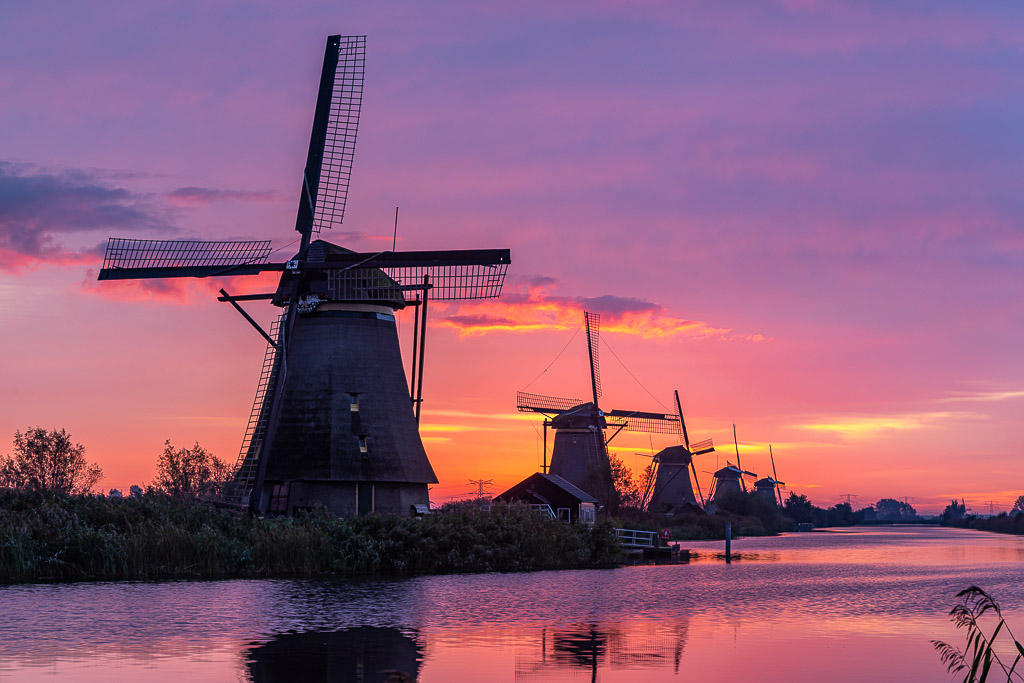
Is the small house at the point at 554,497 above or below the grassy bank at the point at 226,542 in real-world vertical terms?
above

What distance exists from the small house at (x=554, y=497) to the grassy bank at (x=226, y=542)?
18.8m

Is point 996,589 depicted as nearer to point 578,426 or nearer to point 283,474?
point 283,474

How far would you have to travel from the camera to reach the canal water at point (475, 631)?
1548cm

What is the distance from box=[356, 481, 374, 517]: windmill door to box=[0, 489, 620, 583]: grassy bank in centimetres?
263

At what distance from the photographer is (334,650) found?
17.0 m

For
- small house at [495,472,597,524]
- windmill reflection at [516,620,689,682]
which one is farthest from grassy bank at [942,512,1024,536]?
windmill reflection at [516,620,689,682]

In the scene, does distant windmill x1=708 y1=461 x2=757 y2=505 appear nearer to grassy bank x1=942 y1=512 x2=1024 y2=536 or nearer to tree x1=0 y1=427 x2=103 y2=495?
grassy bank x1=942 y1=512 x2=1024 y2=536

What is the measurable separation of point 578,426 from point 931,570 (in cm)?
3375

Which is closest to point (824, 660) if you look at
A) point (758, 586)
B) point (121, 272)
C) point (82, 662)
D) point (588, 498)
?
point (82, 662)

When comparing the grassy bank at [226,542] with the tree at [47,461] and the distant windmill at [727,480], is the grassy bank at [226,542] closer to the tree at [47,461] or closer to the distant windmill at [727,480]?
the tree at [47,461]

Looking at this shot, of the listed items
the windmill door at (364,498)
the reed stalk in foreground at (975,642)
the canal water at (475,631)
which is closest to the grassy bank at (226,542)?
the canal water at (475,631)

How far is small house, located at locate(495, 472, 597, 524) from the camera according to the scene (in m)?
58.7

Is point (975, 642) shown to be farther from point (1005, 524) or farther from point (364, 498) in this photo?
point (1005, 524)

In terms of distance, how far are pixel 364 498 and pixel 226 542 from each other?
7692 millimetres
